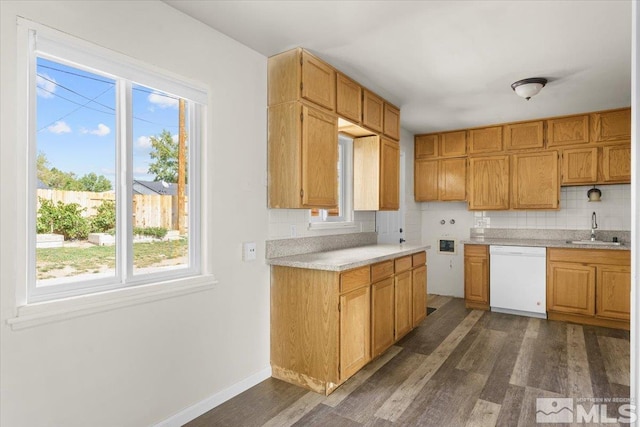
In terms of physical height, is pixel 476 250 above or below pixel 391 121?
below

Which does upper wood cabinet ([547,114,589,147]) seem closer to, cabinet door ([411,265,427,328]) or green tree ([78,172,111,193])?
cabinet door ([411,265,427,328])

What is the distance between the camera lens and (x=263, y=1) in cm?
214

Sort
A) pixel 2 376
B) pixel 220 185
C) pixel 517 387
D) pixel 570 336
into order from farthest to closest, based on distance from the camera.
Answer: pixel 570 336 → pixel 517 387 → pixel 220 185 → pixel 2 376

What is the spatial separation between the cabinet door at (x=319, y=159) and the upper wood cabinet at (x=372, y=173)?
85 cm

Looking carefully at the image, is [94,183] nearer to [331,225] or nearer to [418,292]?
[331,225]

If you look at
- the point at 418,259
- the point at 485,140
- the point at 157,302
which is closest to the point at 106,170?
the point at 157,302

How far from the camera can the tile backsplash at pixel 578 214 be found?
4535 mm

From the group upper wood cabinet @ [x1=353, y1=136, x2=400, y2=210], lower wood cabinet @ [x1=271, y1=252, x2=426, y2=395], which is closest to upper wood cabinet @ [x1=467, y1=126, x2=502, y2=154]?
upper wood cabinet @ [x1=353, y1=136, x2=400, y2=210]

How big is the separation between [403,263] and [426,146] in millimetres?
2632

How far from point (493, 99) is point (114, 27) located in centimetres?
361

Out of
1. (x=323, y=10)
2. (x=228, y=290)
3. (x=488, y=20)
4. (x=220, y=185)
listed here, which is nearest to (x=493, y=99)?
(x=488, y=20)

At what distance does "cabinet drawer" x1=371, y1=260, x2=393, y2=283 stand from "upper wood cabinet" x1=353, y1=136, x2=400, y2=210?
0.76 meters

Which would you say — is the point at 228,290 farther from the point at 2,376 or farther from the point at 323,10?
the point at 323,10

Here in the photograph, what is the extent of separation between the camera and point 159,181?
7.40 ft
